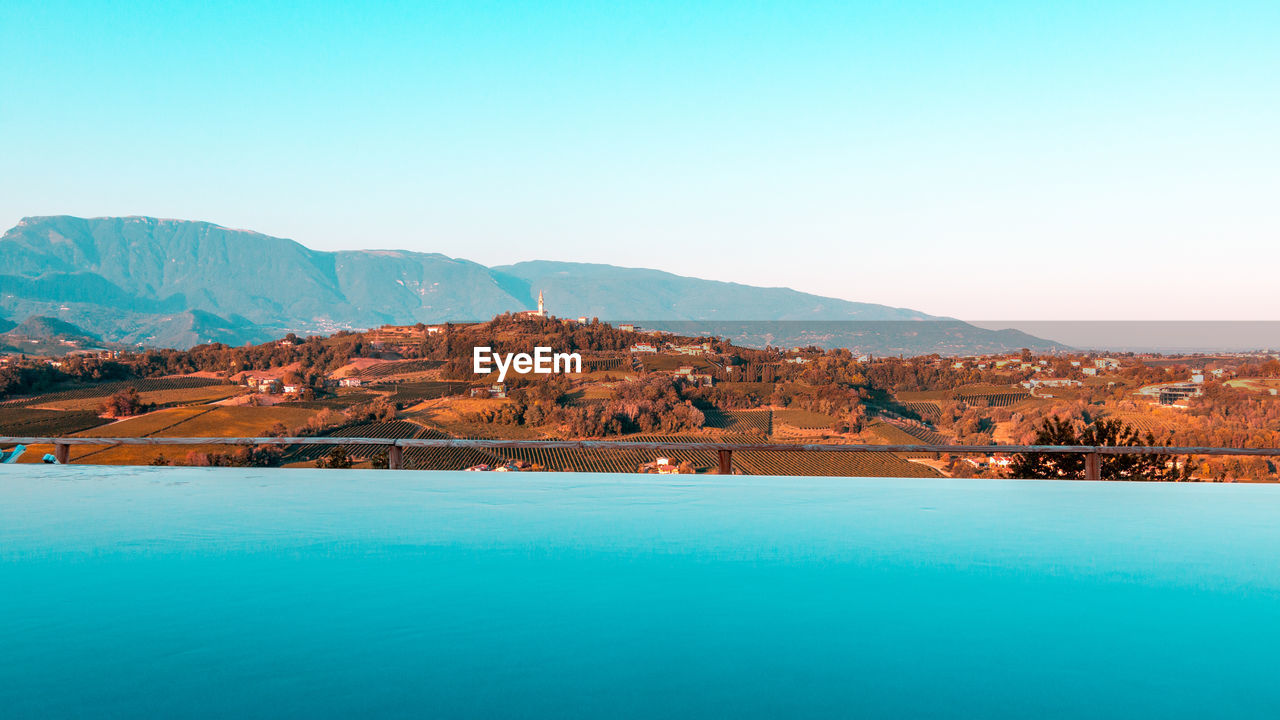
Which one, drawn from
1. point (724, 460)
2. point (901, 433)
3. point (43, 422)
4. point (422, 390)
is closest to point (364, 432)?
point (422, 390)

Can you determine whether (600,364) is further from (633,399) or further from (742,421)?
(742,421)

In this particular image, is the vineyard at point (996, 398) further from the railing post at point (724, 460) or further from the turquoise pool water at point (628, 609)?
the turquoise pool water at point (628, 609)

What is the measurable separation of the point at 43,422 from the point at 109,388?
29.8 feet

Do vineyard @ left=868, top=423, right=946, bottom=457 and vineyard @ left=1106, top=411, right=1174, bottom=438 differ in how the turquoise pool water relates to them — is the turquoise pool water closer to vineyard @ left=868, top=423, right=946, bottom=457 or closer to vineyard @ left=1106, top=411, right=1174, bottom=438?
vineyard @ left=1106, top=411, right=1174, bottom=438

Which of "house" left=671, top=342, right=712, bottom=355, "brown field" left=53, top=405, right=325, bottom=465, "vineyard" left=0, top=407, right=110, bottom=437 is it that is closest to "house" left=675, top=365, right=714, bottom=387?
"house" left=671, top=342, right=712, bottom=355

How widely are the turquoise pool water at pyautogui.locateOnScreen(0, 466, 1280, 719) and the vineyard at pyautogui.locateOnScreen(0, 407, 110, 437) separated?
44945 millimetres

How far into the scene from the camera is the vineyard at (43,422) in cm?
4472

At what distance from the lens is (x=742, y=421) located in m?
46.6

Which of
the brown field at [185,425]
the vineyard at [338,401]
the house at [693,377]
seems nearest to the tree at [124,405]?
the brown field at [185,425]

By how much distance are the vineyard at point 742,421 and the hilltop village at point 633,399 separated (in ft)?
0.41

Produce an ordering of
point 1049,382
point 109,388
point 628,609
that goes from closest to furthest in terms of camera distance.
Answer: point 628,609 → point 1049,382 → point 109,388

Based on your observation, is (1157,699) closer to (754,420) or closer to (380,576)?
(380,576)

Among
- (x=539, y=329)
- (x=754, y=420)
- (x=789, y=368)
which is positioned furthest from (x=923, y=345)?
(x=539, y=329)

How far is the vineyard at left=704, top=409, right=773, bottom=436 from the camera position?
4525 cm
